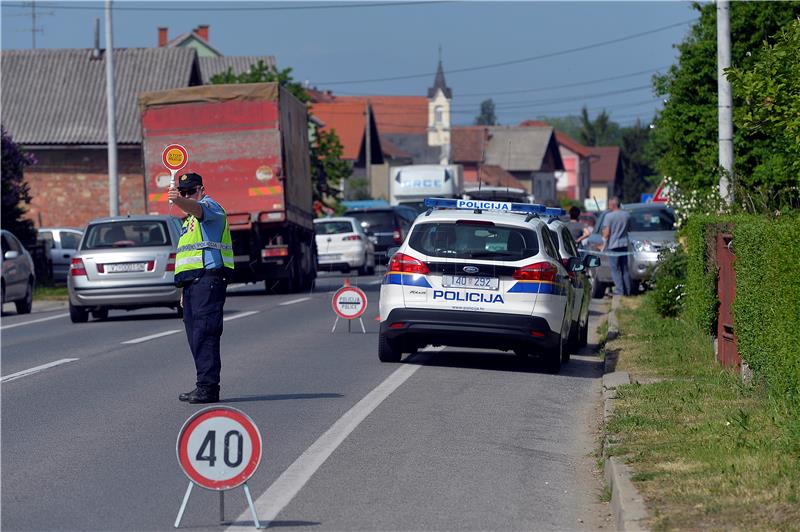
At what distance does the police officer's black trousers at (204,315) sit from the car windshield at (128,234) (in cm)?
1139

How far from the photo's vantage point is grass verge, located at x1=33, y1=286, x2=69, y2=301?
31.2 meters

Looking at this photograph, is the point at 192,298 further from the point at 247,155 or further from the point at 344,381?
the point at 247,155

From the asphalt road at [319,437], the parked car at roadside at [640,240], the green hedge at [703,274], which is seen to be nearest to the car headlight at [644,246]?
the parked car at roadside at [640,240]

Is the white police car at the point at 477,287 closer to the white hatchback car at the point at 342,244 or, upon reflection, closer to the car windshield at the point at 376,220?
the white hatchback car at the point at 342,244

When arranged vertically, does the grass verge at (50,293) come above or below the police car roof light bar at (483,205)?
below

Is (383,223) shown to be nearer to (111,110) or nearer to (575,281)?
(111,110)

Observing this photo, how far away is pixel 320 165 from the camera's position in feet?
176

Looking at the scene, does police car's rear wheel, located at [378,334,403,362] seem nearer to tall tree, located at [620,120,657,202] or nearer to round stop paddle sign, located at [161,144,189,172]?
round stop paddle sign, located at [161,144,189,172]

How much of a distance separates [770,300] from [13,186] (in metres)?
29.7

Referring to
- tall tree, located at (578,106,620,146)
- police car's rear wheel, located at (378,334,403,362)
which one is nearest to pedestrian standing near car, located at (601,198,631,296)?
police car's rear wheel, located at (378,334,403,362)

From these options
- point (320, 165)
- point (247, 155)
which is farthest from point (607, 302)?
point (320, 165)

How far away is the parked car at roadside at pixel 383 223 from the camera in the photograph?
3969 centimetres

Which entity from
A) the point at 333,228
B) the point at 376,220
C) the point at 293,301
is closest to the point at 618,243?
the point at 293,301

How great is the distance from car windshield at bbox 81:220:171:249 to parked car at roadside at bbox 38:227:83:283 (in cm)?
1386
